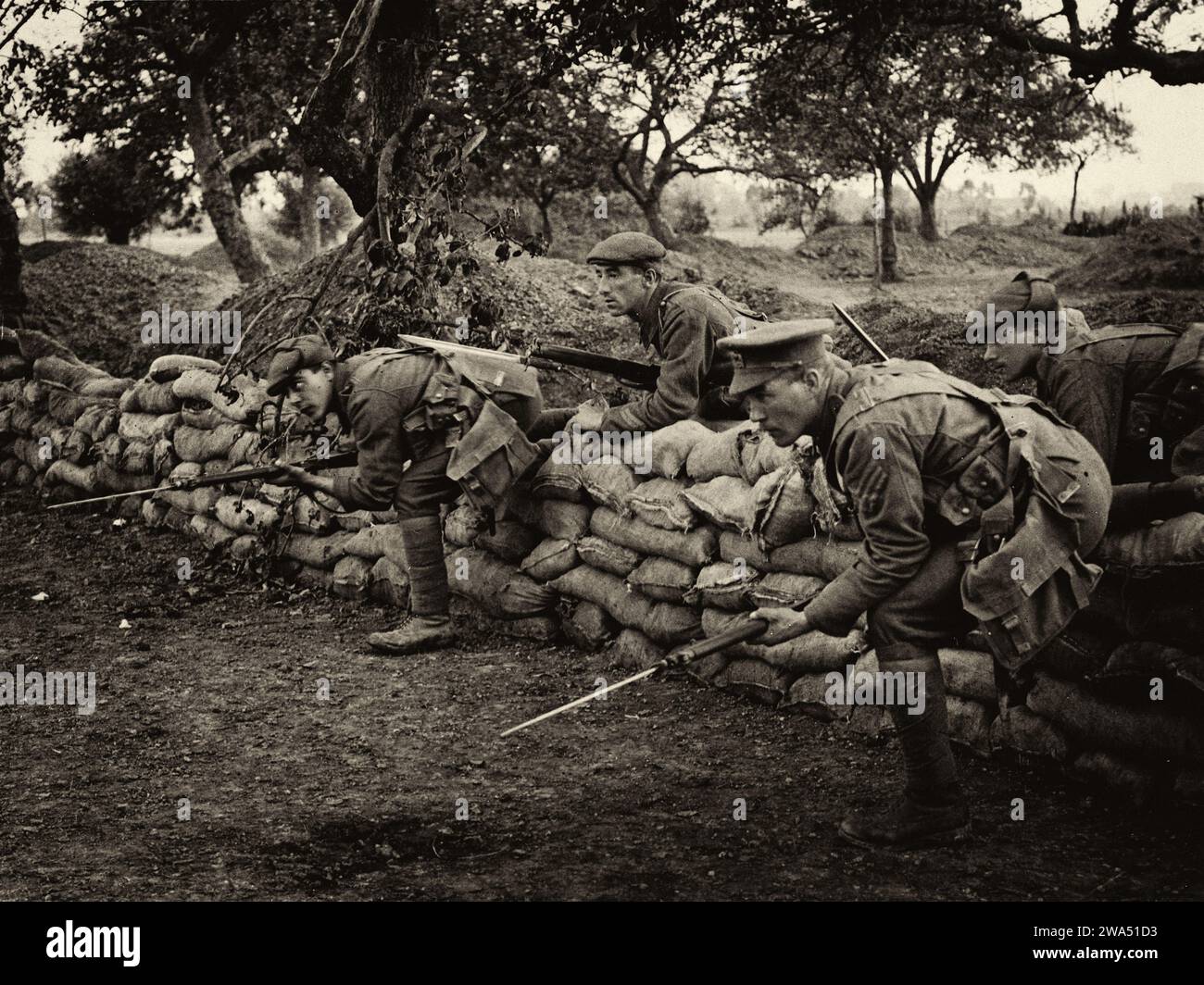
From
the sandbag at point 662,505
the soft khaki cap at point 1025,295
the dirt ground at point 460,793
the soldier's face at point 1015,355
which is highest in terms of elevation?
the soft khaki cap at point 1025,295

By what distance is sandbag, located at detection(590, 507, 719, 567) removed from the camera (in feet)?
17.0

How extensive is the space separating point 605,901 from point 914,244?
19.6m

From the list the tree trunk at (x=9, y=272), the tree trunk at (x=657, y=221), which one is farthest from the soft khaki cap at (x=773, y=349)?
the tree trunk at (x=657, y=221)

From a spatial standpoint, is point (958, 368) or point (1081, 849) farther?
point (958, 368)

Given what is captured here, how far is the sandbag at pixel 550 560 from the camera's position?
5.81 metres

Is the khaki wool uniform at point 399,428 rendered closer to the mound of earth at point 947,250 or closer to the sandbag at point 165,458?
the sandbag at point 165,458

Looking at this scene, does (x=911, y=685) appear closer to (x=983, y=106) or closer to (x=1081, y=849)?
(x=1081, y=849)

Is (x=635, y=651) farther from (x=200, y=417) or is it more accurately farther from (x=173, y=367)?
(x=173, y=367)

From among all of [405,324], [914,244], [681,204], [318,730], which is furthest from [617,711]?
[681,204]

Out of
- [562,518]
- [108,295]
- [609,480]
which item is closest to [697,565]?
[609,480]

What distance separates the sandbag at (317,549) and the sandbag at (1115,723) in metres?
3.79

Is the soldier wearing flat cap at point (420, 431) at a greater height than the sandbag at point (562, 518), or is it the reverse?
the soldier wearing flat cap at point (420, 431)

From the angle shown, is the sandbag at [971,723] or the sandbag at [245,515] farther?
the sandbag at [245,515]

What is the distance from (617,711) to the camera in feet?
16.6
